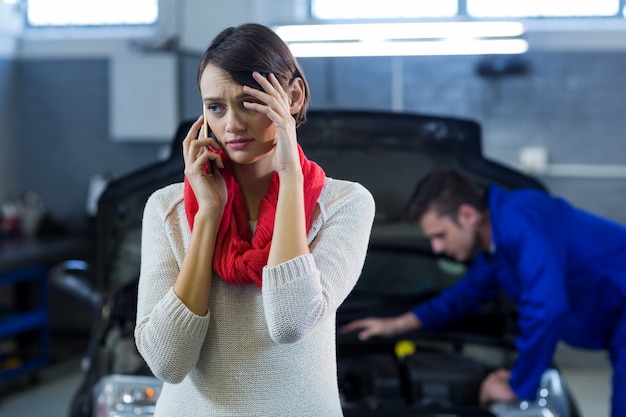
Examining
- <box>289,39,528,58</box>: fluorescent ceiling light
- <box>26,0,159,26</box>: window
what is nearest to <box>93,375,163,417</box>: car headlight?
<box>289,39,528,58</box>: fluorescent ceiling light

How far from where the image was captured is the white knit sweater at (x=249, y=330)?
111cm

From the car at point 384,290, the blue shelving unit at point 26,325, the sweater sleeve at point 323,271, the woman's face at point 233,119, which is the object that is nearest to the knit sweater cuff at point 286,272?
the sweater sleeve at point 323,271

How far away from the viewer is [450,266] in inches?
115

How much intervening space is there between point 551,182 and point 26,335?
137 inches

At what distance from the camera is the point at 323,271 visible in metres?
1.11

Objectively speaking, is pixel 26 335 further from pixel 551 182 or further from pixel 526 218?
pixel 526 218

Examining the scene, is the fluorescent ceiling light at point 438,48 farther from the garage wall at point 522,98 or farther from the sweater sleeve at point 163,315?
the sweater sleeve at point 163,315

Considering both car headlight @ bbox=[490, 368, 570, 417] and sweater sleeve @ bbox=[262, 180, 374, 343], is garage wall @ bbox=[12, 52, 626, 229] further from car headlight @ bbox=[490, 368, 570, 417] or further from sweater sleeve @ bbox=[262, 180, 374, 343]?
sweater sleeve @ bbox=[262, 180, 374, 343]

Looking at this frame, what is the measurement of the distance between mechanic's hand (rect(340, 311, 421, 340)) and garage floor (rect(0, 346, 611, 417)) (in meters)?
2.44

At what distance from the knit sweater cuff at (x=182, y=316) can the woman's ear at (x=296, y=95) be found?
0.27m

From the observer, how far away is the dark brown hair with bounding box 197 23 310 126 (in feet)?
3.43

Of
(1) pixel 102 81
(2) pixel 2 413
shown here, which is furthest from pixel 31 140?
(2) pixel 2 413

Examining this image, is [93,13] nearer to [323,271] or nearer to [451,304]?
[451,304]

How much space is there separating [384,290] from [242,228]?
5.69 ft
